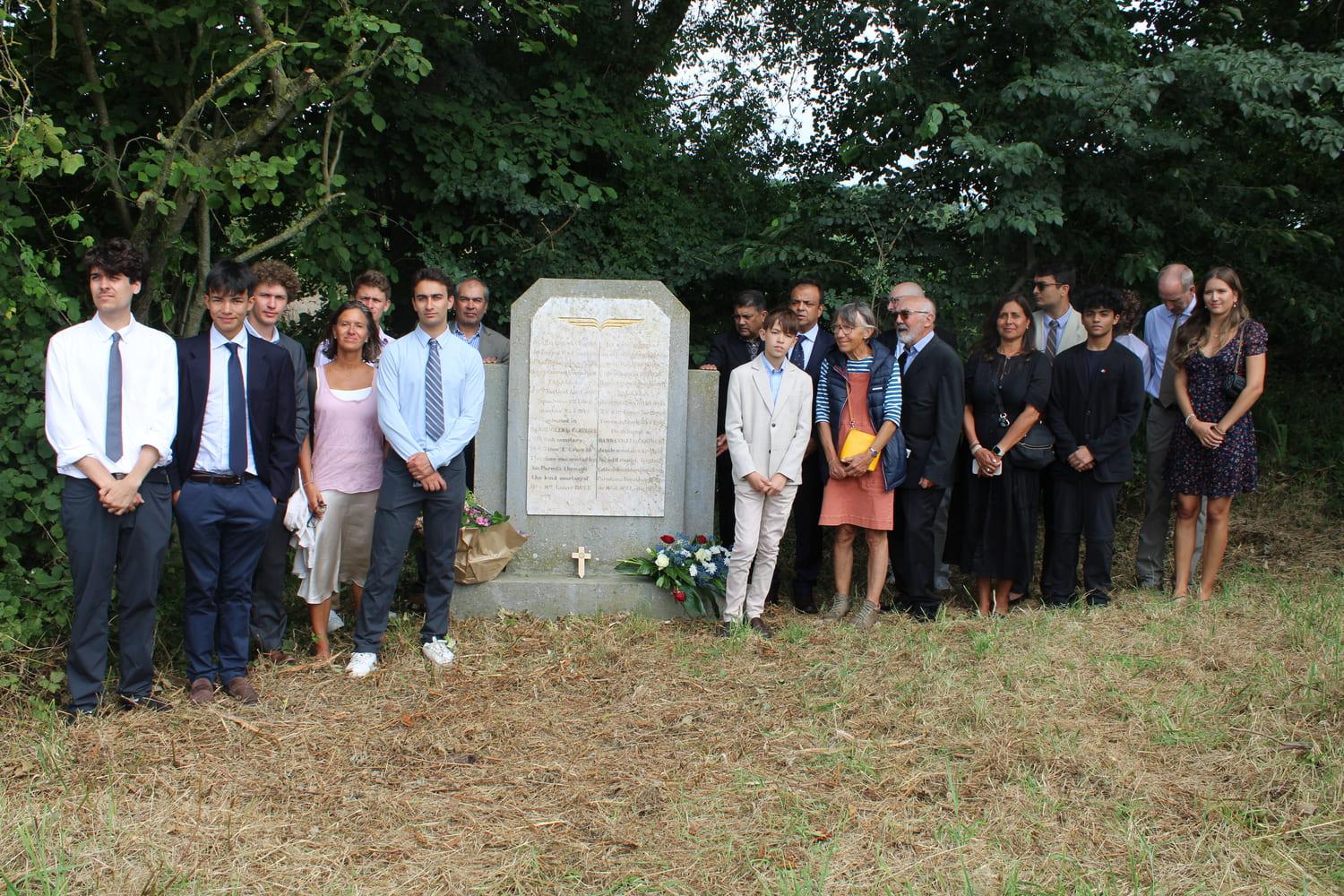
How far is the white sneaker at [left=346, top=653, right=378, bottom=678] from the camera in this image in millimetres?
4980

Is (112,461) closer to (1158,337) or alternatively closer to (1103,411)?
(1103,411)

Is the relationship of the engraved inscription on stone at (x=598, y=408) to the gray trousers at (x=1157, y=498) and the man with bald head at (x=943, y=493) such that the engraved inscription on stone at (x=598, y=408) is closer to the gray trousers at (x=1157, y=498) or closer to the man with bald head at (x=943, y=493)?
the man with bald head at (x=943, y=493)

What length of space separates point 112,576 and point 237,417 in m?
0.78

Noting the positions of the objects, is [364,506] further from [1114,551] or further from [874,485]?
[1114,551]

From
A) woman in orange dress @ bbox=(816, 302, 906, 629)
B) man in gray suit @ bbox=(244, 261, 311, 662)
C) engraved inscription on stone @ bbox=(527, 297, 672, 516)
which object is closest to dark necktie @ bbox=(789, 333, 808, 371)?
woman in orange dress @ bbox=(816, 302, 906, 629)

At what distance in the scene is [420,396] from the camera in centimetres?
511

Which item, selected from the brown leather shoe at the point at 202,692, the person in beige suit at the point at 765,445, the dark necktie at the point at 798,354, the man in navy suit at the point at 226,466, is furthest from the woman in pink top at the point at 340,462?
the dark necktie at the point at 798,354

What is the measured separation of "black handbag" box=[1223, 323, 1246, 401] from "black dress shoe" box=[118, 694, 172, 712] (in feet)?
17.1

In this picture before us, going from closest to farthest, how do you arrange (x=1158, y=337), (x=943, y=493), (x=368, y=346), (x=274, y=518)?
(x=274, y=518) < (x=368, y=346) < (x=943, y=493) < (x=1158, y=337)

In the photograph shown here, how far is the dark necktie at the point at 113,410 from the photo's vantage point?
4.23 m

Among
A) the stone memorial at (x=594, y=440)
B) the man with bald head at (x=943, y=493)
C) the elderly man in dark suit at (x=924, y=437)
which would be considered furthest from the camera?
the man with bald head at (x=943, y=493)

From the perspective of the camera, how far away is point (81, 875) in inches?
125

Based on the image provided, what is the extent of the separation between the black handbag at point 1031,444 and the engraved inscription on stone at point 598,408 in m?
1.78

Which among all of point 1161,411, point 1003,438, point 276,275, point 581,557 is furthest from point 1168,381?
point 276,275
